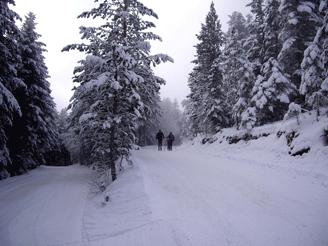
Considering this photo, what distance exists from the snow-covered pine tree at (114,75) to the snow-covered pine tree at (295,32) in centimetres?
1017

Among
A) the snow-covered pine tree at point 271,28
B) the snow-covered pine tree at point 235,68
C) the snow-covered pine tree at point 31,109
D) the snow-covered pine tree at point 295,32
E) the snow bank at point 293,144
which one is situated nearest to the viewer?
the snow bank at point 293,144

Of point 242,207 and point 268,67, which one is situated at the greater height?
point 268,67

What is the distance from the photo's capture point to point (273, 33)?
68.4ft

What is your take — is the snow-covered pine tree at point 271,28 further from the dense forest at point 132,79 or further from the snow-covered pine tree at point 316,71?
the snow-covered pine tree at point 316,71

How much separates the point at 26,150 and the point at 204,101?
668 inches

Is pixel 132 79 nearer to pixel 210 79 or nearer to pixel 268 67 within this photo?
pixel 268 67

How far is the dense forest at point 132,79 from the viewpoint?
454 inches

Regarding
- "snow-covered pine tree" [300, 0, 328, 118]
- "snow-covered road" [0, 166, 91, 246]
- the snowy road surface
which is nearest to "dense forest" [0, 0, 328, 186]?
"snow-covered pine tree" [300, 0, 328, 118]

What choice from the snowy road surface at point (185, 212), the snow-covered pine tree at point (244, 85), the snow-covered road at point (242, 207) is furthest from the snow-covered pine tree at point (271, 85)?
the snow-covered road at point (242, 207)

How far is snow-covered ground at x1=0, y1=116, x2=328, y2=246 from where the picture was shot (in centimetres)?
578

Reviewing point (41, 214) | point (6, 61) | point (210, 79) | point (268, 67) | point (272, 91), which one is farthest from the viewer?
point (210, 79)

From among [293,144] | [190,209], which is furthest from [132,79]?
[293,144]

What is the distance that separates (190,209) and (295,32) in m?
16.6

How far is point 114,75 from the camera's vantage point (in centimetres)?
1138
